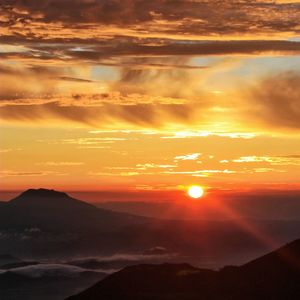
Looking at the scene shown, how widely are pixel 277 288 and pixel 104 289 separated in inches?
1166

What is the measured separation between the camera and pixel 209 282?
117 metres

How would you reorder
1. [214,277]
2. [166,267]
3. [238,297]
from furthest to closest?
1. [166,267]
2. [214,277]
3. [238,297]

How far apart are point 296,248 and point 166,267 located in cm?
2161

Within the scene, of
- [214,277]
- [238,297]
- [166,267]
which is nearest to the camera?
[238,297]

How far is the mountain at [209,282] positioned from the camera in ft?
365

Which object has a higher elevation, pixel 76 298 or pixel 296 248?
pixel 296 248

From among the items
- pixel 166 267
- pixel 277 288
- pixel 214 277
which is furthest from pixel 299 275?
pixel 166 267

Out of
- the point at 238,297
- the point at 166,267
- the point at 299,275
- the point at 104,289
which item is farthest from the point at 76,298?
the point at 299,275

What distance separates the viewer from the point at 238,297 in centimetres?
10994

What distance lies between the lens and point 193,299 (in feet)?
363

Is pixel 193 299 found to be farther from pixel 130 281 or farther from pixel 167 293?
pixel 130 281

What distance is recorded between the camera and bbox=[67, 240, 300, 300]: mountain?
365ft

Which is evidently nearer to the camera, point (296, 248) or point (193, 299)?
point (193, 299)

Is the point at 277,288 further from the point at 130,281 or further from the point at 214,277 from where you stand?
the point at 130,281
